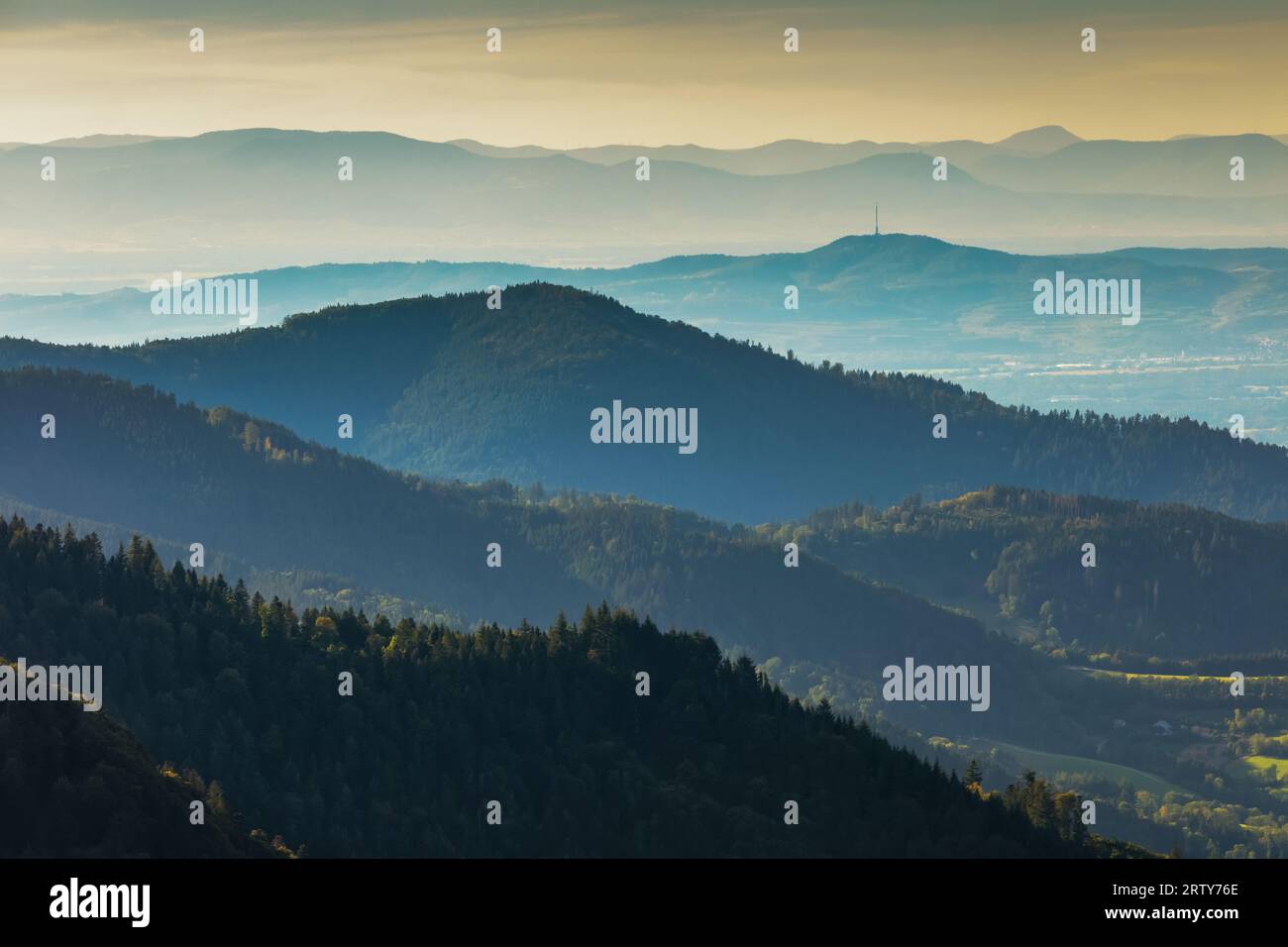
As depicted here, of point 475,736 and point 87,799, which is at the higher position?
point 87,799

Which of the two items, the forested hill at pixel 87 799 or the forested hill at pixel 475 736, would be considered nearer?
the forested hill at pixel 87 799

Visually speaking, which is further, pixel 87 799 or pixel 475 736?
pixel 475 736
